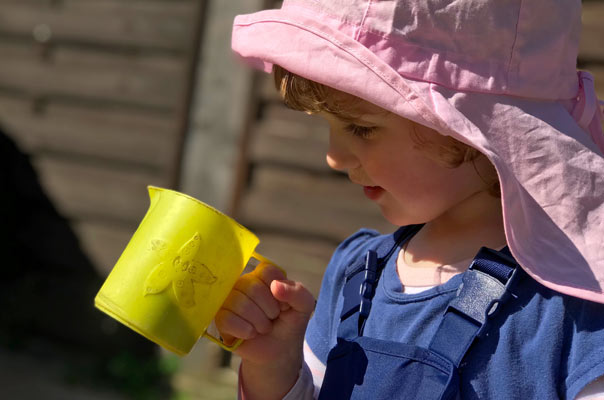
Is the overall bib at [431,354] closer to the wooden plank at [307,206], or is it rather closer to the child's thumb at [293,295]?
the child's thumb at [293,295]

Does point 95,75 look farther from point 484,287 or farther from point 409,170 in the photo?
point 484,287

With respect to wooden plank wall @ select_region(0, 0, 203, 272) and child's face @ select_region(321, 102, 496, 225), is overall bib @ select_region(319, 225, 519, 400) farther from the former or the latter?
wooden plank wall @ select_region(0, 0, 203, 272)

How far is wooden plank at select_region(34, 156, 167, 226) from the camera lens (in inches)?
193

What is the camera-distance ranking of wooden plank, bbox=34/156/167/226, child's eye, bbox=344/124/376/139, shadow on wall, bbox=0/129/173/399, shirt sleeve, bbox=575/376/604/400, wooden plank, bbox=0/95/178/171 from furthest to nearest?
shadow on wall, bbox=0/129/173/399, wooden plank, bbox=34/156/167/226, wooden plank, bbox=0/95/178/171, child's eye, bbox=344/124/376/139, shirt sleeve, bbox=575/376/604/400

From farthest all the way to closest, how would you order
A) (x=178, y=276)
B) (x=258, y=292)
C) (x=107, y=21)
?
1. (x=107, y=21)
2. (x=258, y=292)
3. (x=178, y=276)

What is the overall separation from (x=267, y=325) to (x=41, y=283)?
13.4 feet

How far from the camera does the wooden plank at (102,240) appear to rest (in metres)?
4.95

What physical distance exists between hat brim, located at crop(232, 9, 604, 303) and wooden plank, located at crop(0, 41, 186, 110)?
132 inches

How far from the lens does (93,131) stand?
16.4 feet

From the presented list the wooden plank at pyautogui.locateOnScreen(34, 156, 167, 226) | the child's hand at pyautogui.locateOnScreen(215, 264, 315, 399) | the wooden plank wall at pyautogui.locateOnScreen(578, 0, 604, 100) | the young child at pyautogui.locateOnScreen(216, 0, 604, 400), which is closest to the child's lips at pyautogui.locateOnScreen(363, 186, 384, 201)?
the young child at pyautogui.locateOnScreen(216, 0, 604, 400)

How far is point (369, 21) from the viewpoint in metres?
1.40

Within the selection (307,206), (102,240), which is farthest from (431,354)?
(102,240)

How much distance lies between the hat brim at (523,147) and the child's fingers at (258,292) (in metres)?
0.39

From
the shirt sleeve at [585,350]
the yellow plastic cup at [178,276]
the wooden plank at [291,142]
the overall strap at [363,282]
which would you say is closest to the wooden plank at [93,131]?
the wooden plank at [291,142]
